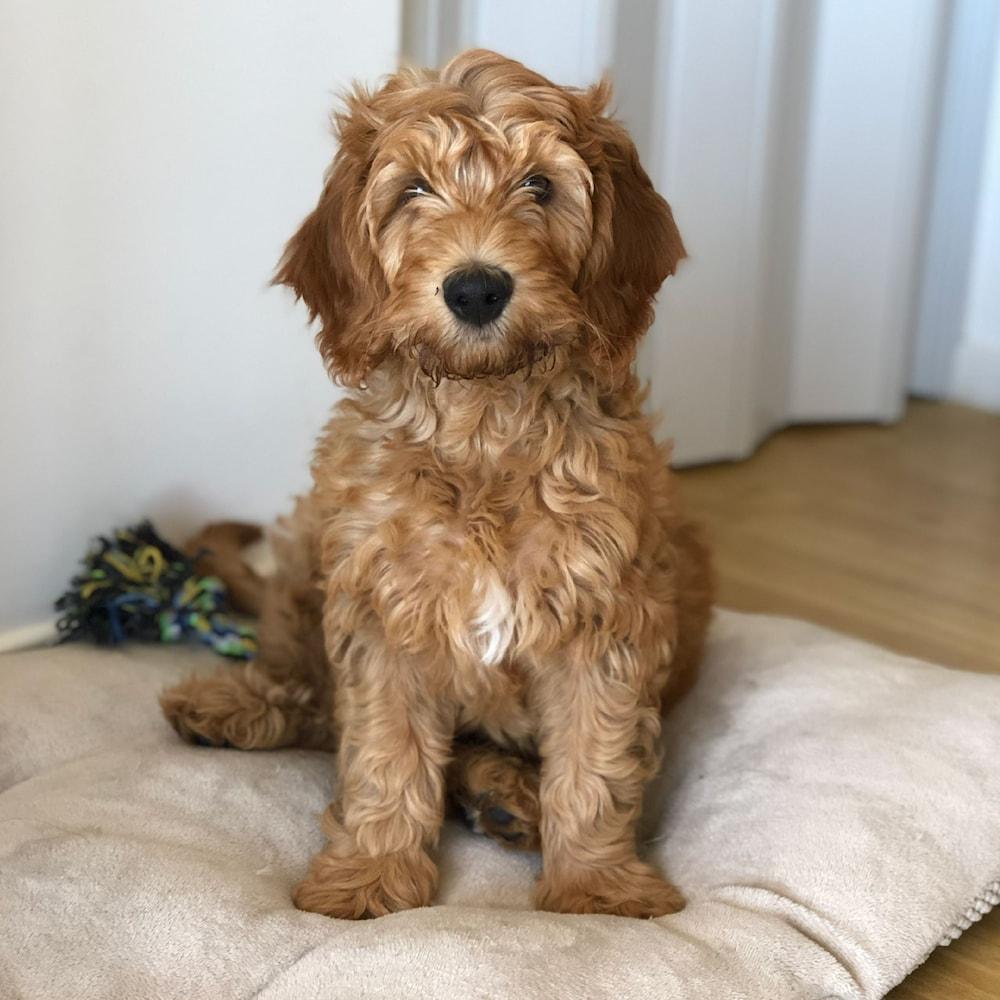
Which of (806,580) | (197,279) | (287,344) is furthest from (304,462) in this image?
(806,580)

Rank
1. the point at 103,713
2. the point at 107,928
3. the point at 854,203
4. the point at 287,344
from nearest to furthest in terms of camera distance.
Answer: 1. the point at 107,928
2. the point at 103,713
3. the point at 287,344
4. the point at 854,203

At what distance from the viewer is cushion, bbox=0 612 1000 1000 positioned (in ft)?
→ 6.14

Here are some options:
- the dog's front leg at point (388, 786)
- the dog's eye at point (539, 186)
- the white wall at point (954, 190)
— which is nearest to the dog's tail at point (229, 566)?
the dog's front leg at point (388, 786)

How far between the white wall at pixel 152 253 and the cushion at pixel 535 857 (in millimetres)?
427

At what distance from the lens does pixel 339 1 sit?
3158 mm

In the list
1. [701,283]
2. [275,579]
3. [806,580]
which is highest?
[701,283]

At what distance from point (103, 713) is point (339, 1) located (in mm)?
1628

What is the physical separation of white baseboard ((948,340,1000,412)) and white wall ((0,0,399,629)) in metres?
3.40

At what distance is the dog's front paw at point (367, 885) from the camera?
6.94 ft

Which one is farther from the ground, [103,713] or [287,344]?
[287,344]

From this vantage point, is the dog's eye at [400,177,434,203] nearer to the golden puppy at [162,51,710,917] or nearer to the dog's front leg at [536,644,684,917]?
the golden puppy at [162,51,710,917]

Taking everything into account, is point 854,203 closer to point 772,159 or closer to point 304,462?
point 772,159

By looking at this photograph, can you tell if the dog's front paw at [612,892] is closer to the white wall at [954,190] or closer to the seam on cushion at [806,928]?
the seam on cushion at [806,928]

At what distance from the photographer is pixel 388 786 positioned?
7.18 ft
